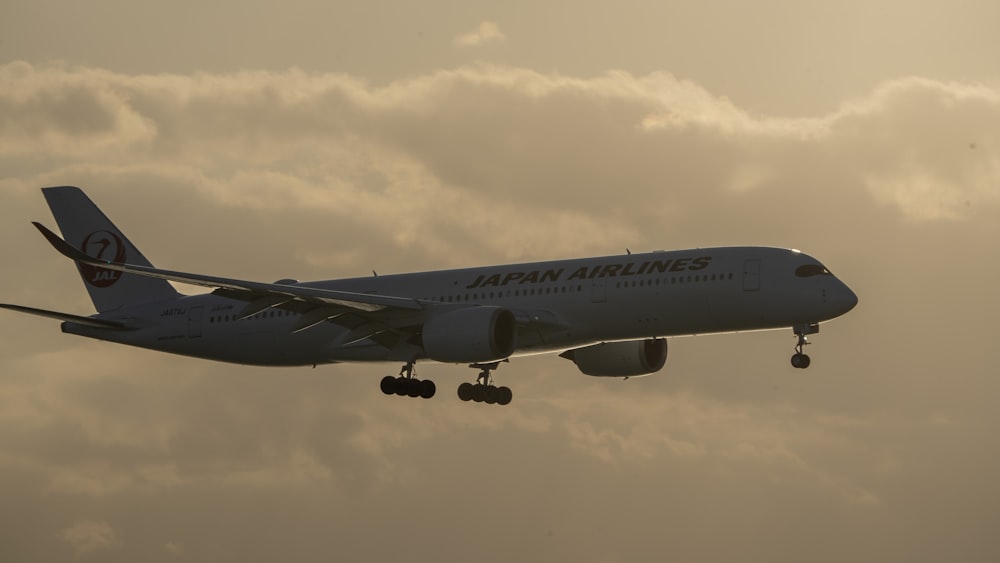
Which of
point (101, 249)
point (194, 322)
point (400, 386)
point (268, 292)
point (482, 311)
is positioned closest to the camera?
point (268, 292)

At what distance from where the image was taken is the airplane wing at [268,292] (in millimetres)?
59844

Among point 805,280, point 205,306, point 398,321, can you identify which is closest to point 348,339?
point 398,321

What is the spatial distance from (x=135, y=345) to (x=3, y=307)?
1132cm

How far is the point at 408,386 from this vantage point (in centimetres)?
6875

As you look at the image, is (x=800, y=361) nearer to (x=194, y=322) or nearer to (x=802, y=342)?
(x=802, y=342)

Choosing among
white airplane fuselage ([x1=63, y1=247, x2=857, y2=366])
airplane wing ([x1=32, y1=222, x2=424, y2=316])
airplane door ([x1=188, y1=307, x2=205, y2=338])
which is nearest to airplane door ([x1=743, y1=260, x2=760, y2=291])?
white airplane fuselage ([x1=63, y1=247, x2=857, y2=366])

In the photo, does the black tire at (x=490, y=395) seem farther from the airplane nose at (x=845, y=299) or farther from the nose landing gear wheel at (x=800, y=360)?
the airplane nose at (x=845, y=299)

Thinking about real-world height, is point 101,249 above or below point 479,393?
above

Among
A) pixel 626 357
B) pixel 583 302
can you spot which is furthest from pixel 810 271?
pixel 626 357

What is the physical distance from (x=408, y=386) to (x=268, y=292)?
28.2ft

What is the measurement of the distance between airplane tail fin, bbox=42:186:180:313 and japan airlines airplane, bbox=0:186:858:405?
123 millimetres

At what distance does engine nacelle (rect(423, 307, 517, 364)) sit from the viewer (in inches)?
2482

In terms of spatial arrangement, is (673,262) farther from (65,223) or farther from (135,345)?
(65,223)

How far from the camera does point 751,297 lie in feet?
201
